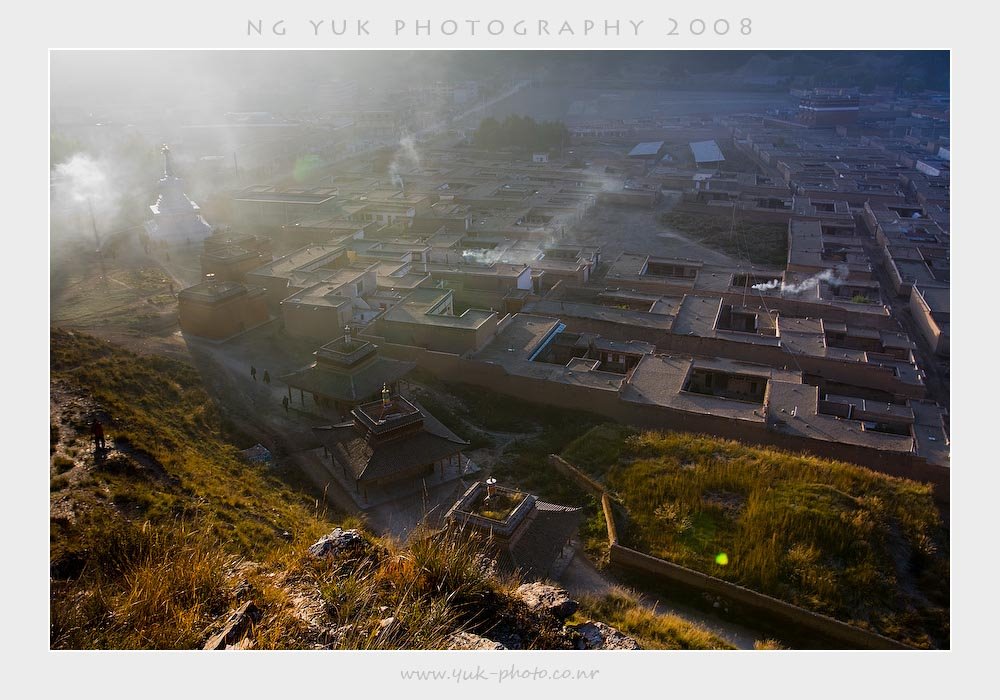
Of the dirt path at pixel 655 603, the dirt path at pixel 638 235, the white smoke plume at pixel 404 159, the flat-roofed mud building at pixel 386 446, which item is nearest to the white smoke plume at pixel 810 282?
the dirt path at pixel 638 235

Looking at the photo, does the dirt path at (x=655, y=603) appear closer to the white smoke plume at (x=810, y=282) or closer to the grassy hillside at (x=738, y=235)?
the white smoke plume at (x=810, y=282)

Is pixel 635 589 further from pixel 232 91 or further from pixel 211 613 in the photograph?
pixel 232 91

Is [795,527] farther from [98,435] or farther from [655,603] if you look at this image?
[98,435]

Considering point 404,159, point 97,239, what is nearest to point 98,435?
point 97,239

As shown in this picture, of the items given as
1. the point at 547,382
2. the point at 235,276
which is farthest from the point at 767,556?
the point at 235,276

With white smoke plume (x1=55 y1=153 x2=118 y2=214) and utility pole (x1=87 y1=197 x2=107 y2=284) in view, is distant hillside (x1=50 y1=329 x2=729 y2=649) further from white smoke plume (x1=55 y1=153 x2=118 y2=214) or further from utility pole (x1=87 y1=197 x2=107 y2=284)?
white smoke plume (x1=55 y1=153 x2=118 y2=214)
